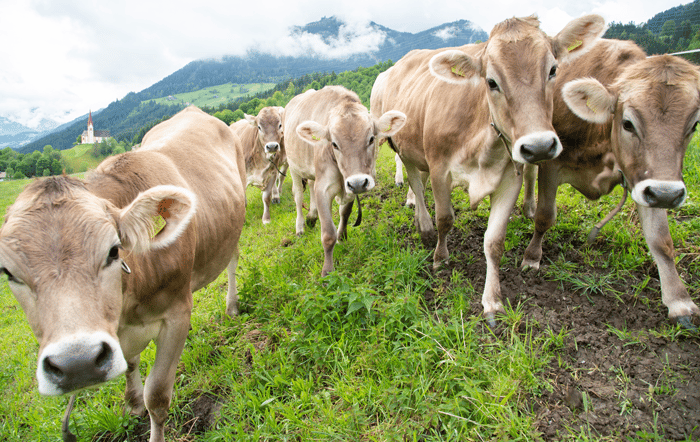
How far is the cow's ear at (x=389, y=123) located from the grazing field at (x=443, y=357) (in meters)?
1.41

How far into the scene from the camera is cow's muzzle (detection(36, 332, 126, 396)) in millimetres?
1605

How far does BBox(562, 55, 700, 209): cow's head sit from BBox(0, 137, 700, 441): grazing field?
3.30 ft

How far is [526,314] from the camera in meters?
3.14

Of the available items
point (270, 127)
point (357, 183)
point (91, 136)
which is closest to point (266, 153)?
point (270, 127)

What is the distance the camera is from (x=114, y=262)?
2008 millimetres

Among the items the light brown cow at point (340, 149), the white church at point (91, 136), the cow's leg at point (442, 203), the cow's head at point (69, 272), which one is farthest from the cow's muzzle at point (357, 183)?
the white church at point (91, 136)

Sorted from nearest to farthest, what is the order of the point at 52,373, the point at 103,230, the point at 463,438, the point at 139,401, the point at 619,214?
the point at 52,373 → the point at 103,230 → the point at 463,438 → the point at 139,401 → the point at 619,214

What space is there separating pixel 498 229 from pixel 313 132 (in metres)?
2.69

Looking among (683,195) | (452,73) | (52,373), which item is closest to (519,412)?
(683,195)

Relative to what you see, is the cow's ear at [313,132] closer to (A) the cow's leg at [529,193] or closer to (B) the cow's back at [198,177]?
(B) the cow's back at [198,177]

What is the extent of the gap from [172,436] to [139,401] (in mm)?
543

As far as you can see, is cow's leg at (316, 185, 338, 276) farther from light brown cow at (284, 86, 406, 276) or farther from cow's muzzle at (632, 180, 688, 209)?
cow's muzzle at (632, 180, 688, 209)

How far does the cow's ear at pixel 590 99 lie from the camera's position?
289cm

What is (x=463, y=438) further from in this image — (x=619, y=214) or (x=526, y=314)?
(x=619, y=214)
